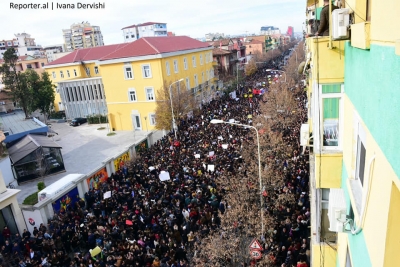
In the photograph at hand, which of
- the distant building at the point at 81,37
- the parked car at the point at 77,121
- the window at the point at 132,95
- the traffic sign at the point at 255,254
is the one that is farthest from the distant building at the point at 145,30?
the traffic sign at the point at 255,254

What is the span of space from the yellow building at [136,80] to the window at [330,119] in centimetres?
2715

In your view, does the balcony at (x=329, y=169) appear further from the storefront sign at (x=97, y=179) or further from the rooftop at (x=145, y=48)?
the rooftop at (x=145, y=48)

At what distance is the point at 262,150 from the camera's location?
17.2m

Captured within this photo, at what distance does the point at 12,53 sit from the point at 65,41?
96845mm

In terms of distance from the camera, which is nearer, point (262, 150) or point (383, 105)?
point (383, 105)

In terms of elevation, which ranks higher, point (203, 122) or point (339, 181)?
point (339, 181)

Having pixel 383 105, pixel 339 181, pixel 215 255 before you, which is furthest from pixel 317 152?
pixel 215 255

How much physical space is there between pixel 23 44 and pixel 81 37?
68.3ft

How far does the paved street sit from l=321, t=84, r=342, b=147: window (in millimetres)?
20090

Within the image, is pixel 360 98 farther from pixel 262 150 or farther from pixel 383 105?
pixel 262 150

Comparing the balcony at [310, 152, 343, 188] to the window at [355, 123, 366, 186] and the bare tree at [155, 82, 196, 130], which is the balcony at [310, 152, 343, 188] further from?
the bare tree at [155, 82, 196, 130]

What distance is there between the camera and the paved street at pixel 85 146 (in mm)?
24500

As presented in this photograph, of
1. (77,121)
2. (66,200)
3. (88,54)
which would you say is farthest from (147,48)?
(66,200)

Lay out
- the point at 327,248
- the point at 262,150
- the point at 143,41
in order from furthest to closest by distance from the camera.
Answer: the point at 143,41 < the point at 262,150 < the point at 327,248
